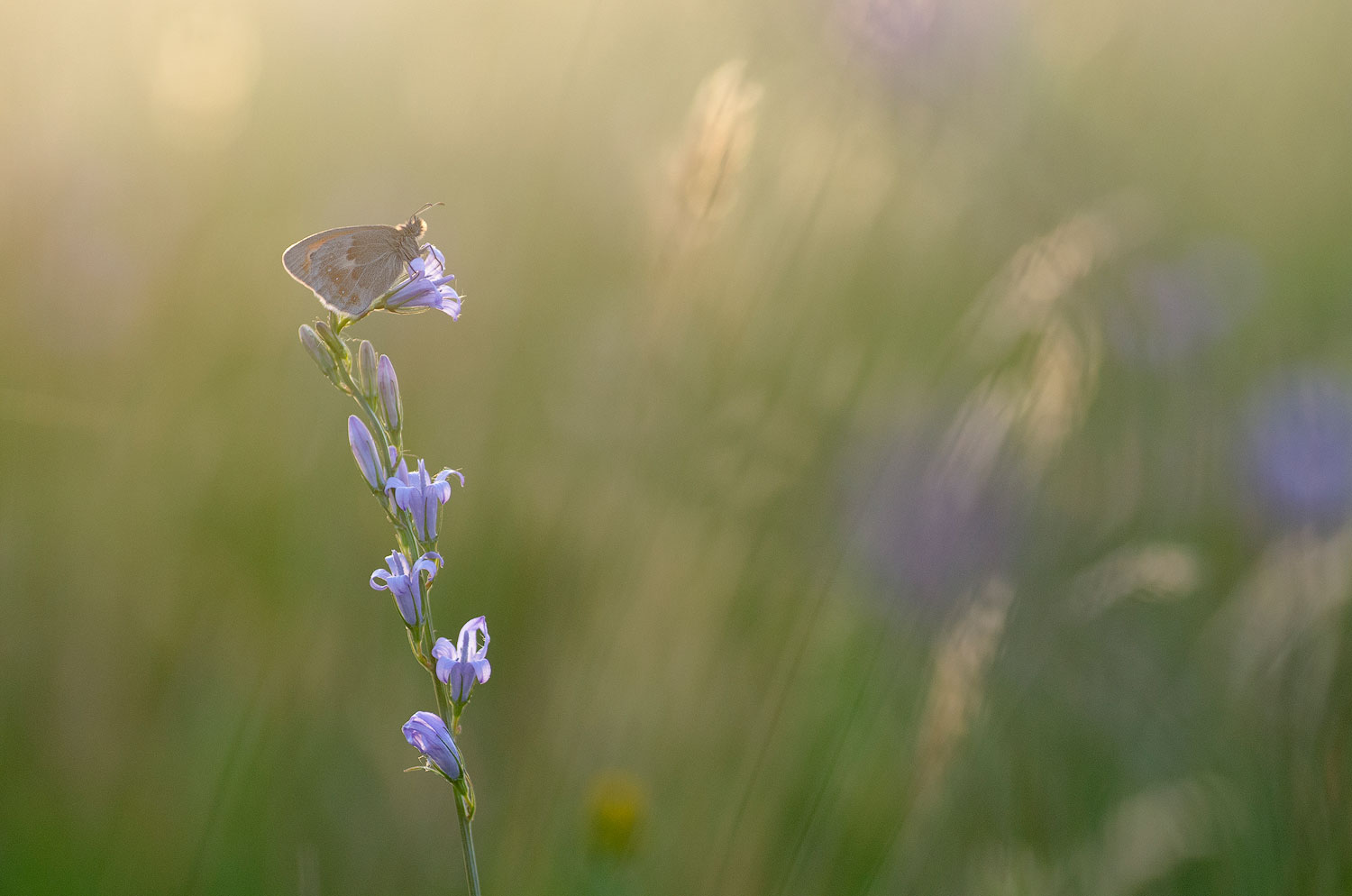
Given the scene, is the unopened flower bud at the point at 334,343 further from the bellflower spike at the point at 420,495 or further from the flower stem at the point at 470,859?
the flower stem at the point at 470,859

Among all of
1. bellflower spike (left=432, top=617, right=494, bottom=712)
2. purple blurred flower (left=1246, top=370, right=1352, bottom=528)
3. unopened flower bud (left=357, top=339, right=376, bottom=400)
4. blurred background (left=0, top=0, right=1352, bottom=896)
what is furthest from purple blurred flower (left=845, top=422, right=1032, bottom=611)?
purple blurred flower (left=1246, top=370, right=1352, bottom=528)

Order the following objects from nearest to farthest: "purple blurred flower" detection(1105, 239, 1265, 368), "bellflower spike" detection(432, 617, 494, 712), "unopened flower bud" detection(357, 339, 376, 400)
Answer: "bellflower spike" detection(432, 617, 494, 712), "unopened flower bud" detection(357, 339, 376, 400), "purple blurred flower" detection(1105, 239, 1265, 368)

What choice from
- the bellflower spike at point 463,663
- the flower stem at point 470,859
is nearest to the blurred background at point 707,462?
the bellflower spike at point 463,663

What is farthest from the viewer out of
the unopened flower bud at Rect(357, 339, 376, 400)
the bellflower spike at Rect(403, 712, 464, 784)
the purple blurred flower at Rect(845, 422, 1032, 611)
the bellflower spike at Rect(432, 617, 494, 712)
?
the purple blurred flower at Rect(845, 422, 1032, 611)

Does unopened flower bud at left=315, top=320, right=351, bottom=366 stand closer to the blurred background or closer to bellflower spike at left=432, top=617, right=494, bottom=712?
bellflower spike at left=432, top=617, right=494, bottom=712

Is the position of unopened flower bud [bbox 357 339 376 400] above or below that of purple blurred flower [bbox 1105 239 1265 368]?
below

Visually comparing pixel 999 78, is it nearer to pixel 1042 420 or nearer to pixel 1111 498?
pixel 1111 498

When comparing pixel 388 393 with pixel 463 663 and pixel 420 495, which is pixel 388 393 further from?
pixel 463 663

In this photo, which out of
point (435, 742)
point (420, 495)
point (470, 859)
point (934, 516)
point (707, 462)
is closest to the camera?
point (470, 859)

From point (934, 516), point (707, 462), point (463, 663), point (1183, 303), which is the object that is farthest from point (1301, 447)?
point (463, 663)
